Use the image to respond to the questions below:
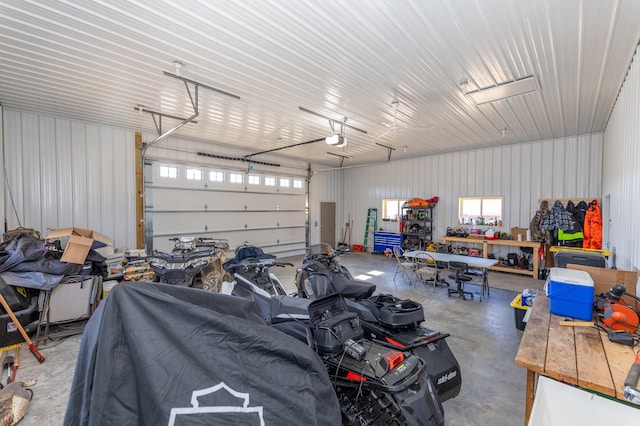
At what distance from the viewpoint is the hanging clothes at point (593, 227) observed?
6.05 m

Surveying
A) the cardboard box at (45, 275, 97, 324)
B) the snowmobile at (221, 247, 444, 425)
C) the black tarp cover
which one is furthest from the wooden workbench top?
the cardboard box at (45, 275, 97, 324)

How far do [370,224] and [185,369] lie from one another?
33.6ft

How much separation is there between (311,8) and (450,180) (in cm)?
753

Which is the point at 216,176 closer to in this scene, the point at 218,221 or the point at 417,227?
the point at 218,221

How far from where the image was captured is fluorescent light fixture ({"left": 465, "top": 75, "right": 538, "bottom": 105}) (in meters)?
3.96

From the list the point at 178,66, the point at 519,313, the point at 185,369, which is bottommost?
the point at 519,313

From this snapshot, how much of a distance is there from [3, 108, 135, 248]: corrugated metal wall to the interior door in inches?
247

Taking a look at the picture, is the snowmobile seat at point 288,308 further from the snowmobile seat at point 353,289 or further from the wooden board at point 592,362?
the wooden board at point 592,362

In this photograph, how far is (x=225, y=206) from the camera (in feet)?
26.1

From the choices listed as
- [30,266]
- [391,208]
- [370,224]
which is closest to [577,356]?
[30,266]

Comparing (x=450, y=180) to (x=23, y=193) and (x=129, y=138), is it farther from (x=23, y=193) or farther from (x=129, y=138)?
(x=23, y=193)

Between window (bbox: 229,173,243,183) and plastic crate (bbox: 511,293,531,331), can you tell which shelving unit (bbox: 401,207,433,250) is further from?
window (bbox: 229,173,243,183)

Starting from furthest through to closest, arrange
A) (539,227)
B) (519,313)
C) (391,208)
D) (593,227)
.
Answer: (391,208) < (539,227) < (593,227) < (519,313)

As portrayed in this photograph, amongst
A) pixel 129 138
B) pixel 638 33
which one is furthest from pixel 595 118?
pixel 129 138
